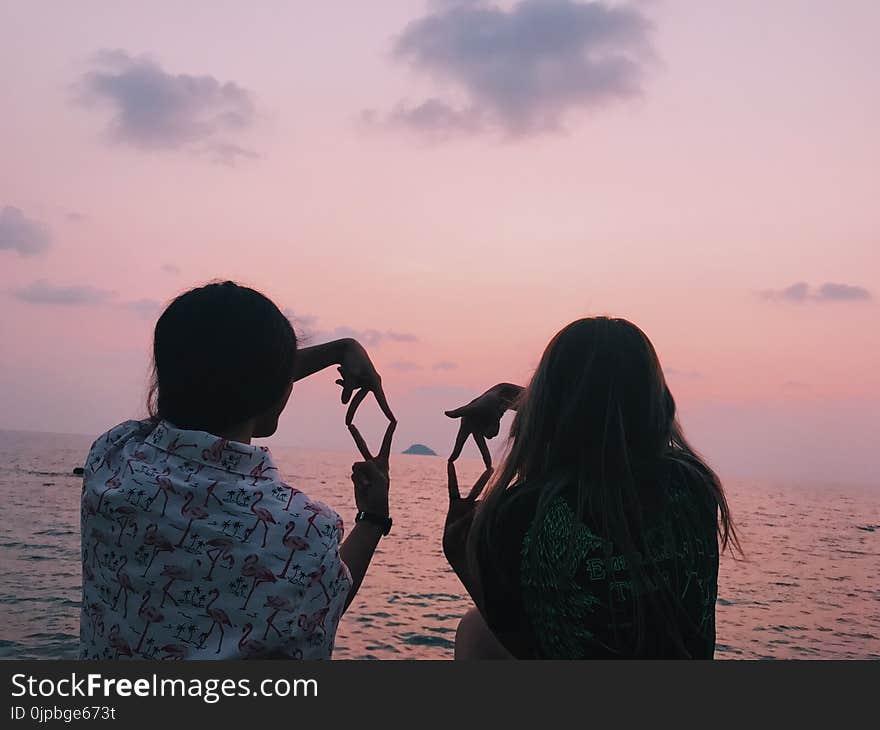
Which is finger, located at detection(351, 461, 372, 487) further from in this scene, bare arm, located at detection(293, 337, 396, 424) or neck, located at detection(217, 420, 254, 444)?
neck, located at detection(217, 420, 254, 444)

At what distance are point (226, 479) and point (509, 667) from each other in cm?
110

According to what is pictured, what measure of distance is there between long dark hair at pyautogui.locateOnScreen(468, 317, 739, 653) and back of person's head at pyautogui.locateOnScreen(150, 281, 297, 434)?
0.99 metres

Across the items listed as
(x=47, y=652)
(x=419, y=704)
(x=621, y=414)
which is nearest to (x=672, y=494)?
(x=621, y=414)

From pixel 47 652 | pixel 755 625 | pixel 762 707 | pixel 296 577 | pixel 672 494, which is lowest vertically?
pixel 755 625

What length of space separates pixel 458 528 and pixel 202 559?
1167mm

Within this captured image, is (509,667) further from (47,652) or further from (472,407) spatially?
(47,652)

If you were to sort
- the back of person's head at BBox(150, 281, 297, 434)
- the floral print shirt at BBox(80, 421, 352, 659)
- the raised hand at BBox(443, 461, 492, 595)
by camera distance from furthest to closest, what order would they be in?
1. the raised hand at BBox(443, 461, 492, 595)
2. the back of person's head at BBox(150, 281, 297, 434)
3. the floral print shirt at BBox(80, 421, 352, 659)

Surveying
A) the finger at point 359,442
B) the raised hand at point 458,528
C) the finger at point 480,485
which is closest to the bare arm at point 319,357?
the finger at point 359,442

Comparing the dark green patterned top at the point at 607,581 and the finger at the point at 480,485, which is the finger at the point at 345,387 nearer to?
the finger at the point at 480,485

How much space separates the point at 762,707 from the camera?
255 centimetres

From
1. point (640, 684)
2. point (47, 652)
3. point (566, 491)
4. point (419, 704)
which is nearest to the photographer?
point (419, 704)

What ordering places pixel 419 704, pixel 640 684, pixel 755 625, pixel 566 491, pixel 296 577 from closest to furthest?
pixel 296 577
pixel 419 704
pixel 640 684
pixel 566 491
pixel 755 625

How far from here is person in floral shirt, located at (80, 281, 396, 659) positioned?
2.09 meters

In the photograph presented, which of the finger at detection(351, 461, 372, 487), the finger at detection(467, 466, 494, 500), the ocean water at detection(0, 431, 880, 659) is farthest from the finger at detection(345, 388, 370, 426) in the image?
the ocean water at detection(0, 431, 880, 659)
